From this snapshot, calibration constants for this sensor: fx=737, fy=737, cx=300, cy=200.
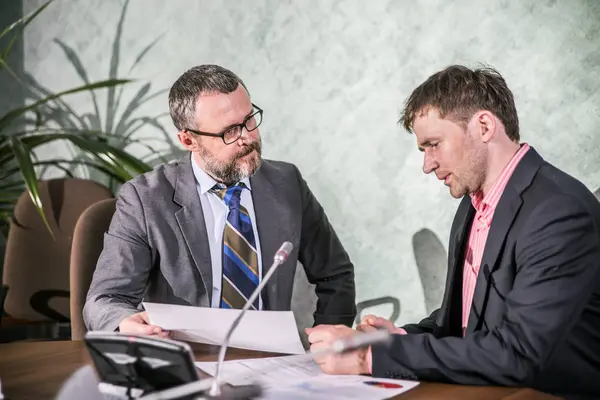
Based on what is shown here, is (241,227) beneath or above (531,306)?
above

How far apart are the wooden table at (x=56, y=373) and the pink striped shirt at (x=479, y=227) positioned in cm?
39

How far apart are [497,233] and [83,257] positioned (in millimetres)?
1174

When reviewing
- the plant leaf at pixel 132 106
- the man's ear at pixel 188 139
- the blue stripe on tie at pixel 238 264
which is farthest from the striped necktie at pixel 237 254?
the plant leaf at pixel 132 106

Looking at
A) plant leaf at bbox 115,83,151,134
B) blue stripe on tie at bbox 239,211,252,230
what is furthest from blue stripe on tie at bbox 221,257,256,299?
plant leaf at bbox 115,83,151,134

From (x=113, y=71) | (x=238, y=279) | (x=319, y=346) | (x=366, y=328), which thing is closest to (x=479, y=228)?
(x=366, y=328)

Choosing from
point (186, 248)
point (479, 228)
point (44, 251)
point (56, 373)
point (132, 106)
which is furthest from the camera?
point (132, 106)

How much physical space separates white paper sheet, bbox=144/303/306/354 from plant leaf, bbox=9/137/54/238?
1239 mm

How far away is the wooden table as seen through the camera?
1279 millimetres

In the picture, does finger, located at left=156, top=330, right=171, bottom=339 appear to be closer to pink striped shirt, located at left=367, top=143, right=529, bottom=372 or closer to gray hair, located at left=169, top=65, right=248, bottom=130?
pink striped shirt, located at left=367, top=143, right=529, bottom=372

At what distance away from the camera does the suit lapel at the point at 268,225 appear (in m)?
2.11

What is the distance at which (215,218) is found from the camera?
6.86 ft

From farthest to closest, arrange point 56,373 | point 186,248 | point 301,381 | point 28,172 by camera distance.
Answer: point 28,172
point 186,248
point 56,373
point 301,381

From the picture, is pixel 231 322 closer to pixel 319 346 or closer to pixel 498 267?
pixel 319 346

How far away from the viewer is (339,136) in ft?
8.49
